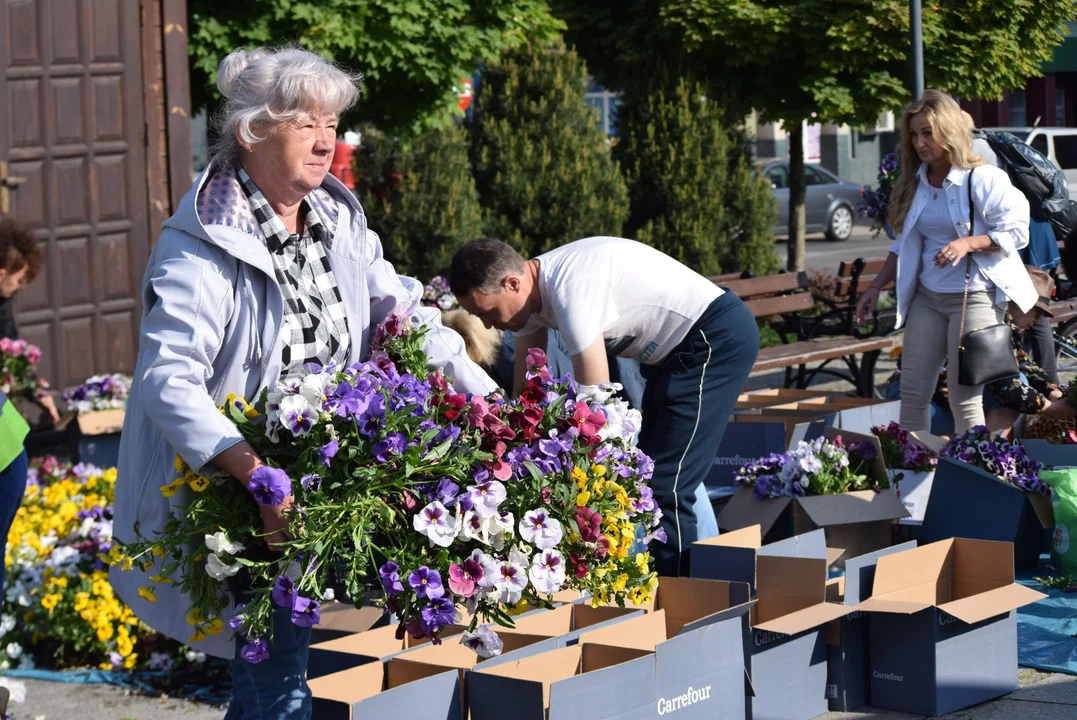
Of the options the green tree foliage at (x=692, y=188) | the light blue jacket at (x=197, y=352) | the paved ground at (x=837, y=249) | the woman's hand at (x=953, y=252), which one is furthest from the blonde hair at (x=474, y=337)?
the paved ground at (x=837, y=249)

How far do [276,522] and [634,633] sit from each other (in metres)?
1.38

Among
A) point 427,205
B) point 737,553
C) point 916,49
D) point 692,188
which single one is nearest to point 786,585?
point 737,553

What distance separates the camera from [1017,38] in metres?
14.0

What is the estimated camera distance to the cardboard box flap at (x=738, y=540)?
13.3 ft

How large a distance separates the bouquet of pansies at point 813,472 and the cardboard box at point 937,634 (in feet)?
3.37

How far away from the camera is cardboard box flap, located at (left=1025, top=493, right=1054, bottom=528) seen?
4.99 meters

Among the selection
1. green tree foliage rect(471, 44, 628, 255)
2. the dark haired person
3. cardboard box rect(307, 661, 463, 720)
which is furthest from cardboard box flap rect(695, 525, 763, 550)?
green tree foliage rect(471, 44, 628, 255)

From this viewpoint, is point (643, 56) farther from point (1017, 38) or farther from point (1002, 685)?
point (1002, 685)

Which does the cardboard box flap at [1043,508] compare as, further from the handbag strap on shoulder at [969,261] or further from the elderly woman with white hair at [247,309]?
the elderly woman with white hair at [247,309]

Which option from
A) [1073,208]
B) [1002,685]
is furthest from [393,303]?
[1073,208]

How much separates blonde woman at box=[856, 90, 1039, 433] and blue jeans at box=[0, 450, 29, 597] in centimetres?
376

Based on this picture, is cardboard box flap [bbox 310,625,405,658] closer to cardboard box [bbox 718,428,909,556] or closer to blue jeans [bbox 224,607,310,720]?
blue jeans [bbox 224,607,310,720]

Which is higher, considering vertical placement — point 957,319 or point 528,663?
point 957,319

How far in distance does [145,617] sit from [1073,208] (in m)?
7.00
